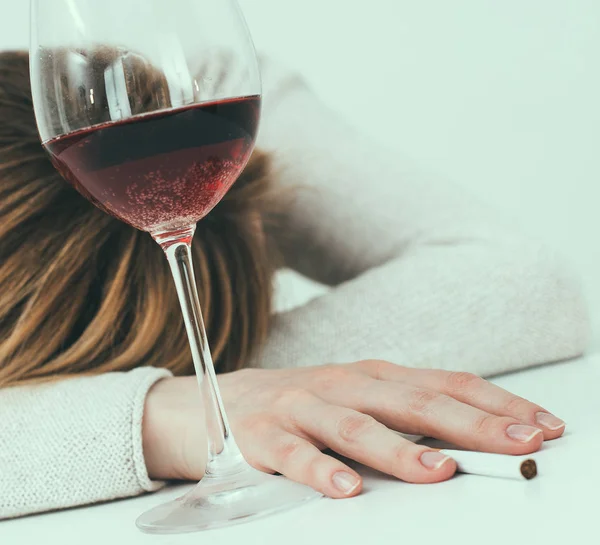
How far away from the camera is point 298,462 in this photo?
0.82 meters

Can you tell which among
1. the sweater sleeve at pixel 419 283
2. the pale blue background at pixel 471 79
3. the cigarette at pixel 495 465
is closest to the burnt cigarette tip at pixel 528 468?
the cigarette at pixel 495 465

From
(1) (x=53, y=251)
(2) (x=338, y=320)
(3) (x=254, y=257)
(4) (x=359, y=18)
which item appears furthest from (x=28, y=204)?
(4) (x=359, y=18)

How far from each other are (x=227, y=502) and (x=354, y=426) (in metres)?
0.14

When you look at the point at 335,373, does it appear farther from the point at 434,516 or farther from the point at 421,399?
the point at 434,516

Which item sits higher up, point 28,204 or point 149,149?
point 149,149

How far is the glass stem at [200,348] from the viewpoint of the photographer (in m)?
0.80

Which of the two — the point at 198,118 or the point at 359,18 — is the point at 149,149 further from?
the point at 359,18

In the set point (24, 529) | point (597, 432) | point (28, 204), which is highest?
point (28, 204)

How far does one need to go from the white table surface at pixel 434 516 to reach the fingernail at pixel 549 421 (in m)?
0.01

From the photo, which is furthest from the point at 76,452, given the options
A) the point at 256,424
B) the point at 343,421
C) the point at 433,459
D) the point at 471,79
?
the point at 471,79

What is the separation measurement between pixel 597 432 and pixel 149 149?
500 mm

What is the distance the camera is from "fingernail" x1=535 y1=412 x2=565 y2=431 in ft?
2.74

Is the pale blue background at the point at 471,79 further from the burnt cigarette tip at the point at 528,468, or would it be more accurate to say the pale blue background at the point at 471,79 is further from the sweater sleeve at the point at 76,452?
the burnt cigarette tip at the point at 528,468

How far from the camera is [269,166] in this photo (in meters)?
1.58
